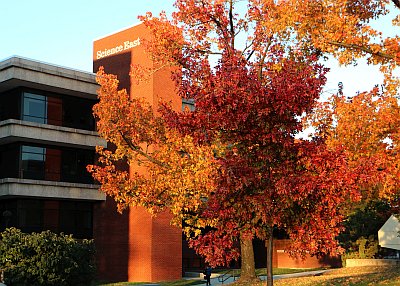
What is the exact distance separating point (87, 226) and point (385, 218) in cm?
2376

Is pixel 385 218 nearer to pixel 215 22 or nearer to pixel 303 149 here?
pixel 215 22

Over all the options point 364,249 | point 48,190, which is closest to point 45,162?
point 48,190

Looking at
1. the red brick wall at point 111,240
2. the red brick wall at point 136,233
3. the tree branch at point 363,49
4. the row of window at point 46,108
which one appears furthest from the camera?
the red brick wall at point 111,240

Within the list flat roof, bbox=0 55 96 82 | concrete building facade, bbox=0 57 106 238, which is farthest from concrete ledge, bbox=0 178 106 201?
flat roof, bbox=0 55 96 82

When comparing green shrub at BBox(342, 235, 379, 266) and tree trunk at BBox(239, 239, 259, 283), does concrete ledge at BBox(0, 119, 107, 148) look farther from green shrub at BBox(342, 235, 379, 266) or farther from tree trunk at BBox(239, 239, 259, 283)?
green shrub at BBox(342, 235, 379, 266)

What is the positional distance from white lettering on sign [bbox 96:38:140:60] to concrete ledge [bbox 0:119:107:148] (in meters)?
7.03

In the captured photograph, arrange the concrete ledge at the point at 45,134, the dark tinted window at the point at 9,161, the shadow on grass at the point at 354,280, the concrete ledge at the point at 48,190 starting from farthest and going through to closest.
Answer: the dark tinted window at the point at 9,161 < the concrete ledge at the point at 45,134 < the concrete ledge at the point at 48,190 < the shadow on grass at the point at 354,280

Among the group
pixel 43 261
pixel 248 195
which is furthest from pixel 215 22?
pixel 248 195

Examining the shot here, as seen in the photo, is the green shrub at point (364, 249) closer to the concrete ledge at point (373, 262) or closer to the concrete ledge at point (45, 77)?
the concrete ledge at point (373, 262)

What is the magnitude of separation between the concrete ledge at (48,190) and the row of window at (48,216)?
1.52 metres

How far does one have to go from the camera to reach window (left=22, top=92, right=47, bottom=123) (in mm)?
41531

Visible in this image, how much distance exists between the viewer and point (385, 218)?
46000 mm

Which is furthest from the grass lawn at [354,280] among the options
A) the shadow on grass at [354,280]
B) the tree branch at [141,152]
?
the tree branch at [141,152]

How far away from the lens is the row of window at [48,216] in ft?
133
